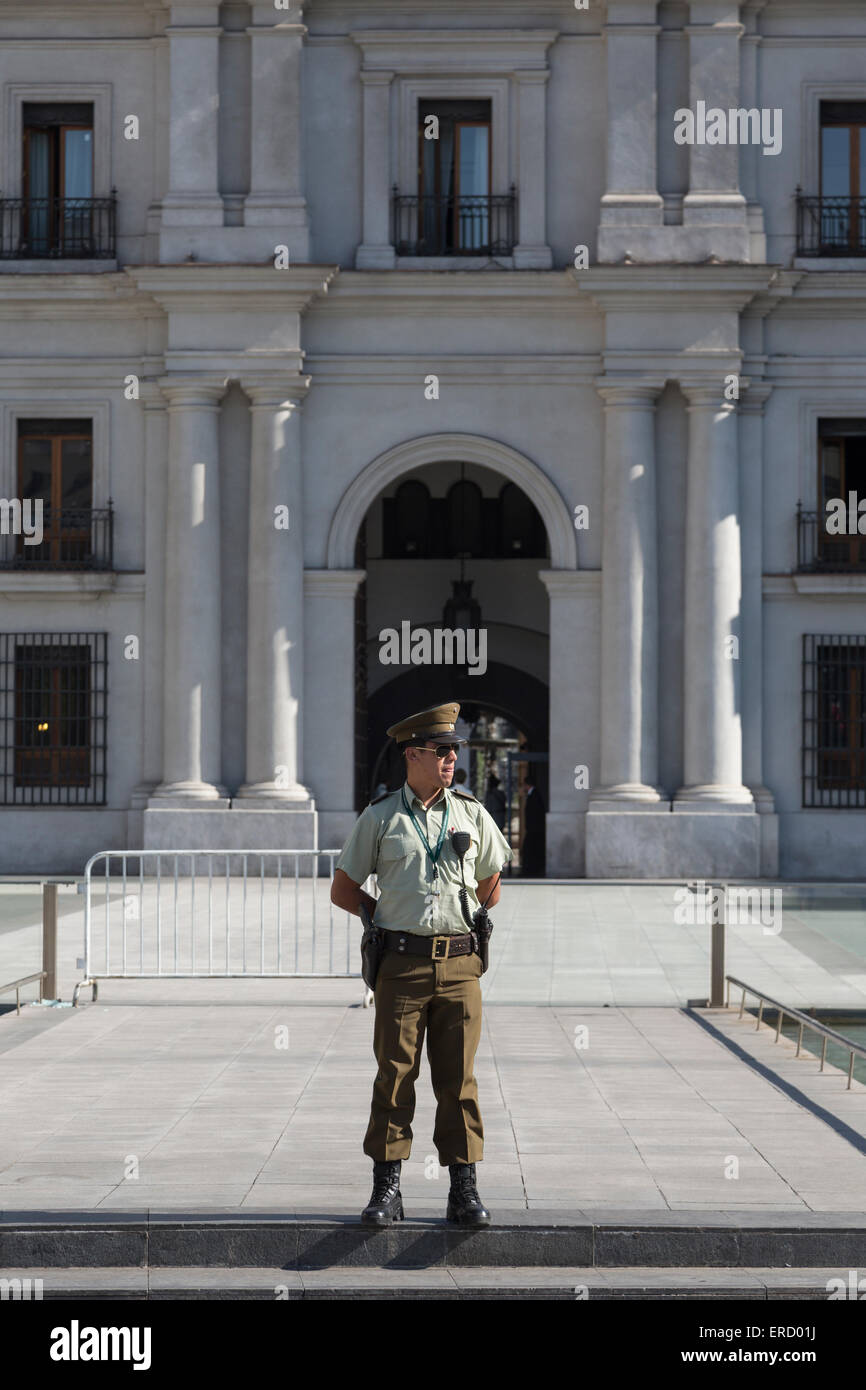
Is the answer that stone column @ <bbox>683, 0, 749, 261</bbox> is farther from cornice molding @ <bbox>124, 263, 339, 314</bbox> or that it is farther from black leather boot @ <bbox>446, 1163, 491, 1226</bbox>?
black leather boot @ <bbox>446, 1163, 491, 1226</bbox>

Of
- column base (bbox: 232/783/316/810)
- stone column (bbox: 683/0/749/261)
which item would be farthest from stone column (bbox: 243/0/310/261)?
column base (bbox: 232/783/316/810)

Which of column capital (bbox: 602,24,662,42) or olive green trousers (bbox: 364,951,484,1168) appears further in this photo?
column capital (bbox: 602,24,662,42)

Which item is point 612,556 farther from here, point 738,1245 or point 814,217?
point 738,1245

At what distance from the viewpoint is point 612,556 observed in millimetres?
25719

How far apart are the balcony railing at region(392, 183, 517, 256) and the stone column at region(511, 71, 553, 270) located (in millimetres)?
200

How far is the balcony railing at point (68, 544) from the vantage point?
87.1 feet

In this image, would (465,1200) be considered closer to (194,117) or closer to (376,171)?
(376,171)

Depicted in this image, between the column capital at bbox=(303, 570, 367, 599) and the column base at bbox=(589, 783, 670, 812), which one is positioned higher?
the column capital at bbox=(303, 570, 367, 599)

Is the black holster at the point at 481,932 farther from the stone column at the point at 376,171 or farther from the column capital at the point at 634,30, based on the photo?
the column capital at the point at 634,30

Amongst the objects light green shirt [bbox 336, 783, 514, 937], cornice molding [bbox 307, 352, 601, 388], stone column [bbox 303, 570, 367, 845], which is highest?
cornice molding [bbox 307, 352, 601, 388]

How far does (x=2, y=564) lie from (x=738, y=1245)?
20999 millimetres

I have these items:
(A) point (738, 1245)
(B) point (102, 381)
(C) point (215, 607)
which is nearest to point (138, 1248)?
(A) point (738, 1245)

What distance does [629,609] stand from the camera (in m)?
25.6

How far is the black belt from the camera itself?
7.14 metres
